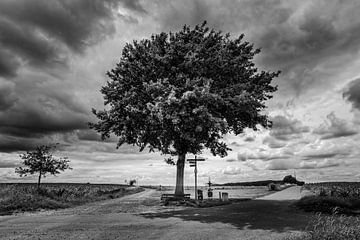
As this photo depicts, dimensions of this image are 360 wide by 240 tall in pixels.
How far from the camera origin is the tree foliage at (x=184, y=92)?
67.6 ft

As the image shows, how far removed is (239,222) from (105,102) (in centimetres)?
1740

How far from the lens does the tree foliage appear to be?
2061 cm

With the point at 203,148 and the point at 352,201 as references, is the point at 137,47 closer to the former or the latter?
the point at 203,148

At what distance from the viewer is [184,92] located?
21.5 meters

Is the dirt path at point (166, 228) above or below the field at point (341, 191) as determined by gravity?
below

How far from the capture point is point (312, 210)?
66.5ft

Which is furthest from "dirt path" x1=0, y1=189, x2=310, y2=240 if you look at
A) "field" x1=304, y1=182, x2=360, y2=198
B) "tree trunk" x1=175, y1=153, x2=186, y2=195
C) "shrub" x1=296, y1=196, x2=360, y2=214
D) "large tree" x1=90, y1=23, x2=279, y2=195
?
"field" x1=304, y1=182, x2=360, y2=198

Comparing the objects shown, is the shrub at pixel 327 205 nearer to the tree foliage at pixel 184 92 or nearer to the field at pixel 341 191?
the field at pixel 341 191

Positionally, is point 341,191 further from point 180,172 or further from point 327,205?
point 180,172

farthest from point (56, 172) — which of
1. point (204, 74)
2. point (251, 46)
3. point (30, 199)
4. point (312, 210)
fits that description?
point (312, 210)

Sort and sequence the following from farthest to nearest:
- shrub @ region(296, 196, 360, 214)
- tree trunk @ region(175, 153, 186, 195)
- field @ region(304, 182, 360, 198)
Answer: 1. field @ region(304, 182, 360, 198)
2. tree trunk @ region(175, 153, 186, 195)
3. shrub @ region(296, 196, 360, 214)

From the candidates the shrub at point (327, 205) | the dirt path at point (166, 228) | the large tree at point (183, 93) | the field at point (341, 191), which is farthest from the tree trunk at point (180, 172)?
the field at point (341, 191)

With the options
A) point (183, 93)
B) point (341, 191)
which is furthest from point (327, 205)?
point (341, 191)

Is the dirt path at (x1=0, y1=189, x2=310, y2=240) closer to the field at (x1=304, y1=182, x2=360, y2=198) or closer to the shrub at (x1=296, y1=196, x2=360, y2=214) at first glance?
the shrub at (x1=296, y1=196, x2=360, y2=214)
